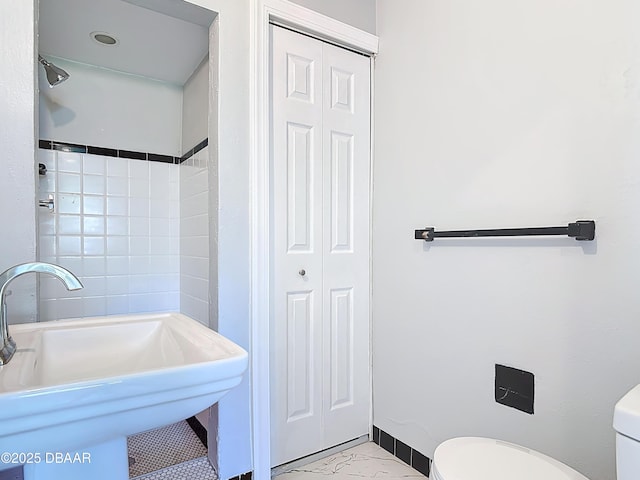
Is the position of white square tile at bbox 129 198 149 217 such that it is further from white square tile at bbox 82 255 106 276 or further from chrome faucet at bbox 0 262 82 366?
chrome faucet at bbox 0 262 82 366

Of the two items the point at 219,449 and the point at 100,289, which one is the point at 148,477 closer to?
the point at 219,449

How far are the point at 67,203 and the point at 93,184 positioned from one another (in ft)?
0.50

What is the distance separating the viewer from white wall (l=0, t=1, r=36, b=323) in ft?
3.43

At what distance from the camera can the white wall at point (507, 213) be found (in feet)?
A: 3.38

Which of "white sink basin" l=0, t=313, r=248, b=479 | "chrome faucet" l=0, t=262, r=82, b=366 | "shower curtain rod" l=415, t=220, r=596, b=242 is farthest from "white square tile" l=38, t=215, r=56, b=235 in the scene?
"shower curtain rod" l=415, t=220, r=596, b=242

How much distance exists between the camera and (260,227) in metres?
1.47

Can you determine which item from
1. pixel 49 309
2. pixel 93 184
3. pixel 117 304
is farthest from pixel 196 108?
pixel 49 309

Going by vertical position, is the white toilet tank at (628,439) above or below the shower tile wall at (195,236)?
below

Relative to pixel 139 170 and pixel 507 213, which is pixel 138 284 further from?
pixel 507 213

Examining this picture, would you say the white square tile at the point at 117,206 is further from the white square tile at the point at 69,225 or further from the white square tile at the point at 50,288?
the white square tile at the point at 50,288

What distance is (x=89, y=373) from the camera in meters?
1.02

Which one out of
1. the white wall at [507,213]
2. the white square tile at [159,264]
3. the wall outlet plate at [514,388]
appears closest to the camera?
the white wall at [507,213]

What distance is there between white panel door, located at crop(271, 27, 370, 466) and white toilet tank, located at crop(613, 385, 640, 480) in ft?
3.74

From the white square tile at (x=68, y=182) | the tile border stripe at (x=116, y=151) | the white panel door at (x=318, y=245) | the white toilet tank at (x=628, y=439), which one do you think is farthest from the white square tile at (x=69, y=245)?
the white toilet tank at (x=628, y=439)
